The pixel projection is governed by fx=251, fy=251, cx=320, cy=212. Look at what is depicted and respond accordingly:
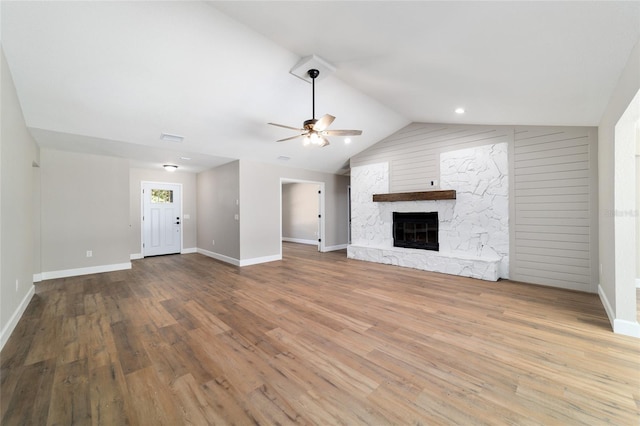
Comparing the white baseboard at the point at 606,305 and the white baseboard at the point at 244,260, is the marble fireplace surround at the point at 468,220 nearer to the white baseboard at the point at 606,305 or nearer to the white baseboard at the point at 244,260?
the white baseboard at the point at 606,305

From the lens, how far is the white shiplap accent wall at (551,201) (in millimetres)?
3912

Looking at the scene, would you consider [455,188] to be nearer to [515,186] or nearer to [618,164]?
[515,186]

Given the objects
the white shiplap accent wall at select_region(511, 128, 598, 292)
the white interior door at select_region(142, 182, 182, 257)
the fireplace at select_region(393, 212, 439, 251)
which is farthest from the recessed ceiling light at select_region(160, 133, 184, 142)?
the white shiplap accent wall at select_region(511, 128, 598, 292)

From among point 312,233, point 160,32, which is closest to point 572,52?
point 160,32

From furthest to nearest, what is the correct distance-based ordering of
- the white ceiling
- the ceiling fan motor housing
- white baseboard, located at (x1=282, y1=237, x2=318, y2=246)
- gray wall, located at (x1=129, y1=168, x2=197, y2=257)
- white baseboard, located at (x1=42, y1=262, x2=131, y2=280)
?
white baseboard, located at (x1=282, y1=237, x2=318, y2=246) → gray wall, located at (x1=129, y1=168, x2=197, y2=257) → white baseboard, located at (x1=42, y1=262, x2=131, y2=280) → the ceiling fan motor housing → the white ceiling

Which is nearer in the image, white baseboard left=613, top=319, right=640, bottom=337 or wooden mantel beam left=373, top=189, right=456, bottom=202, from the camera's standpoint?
white baseboard left=613, top=319, right=640, bottom=337

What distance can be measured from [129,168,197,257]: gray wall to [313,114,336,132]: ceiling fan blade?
5850 millimetres

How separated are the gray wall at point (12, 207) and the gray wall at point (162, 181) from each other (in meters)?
3.19

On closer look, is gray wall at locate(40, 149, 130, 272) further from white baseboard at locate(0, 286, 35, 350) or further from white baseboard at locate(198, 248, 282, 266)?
white baseboard at locate(198, 248, 282, 266)

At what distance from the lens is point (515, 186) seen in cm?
457

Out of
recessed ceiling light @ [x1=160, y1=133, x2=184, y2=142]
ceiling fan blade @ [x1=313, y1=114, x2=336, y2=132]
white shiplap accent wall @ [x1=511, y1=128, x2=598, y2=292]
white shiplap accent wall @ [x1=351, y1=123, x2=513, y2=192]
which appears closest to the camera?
ceiling fan blade @ [x1=313, y1=114, x2=336, y2=132]

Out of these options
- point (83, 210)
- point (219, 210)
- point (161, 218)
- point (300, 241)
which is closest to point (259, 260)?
point (219, 210)

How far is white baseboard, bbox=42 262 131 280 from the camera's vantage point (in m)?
4.91

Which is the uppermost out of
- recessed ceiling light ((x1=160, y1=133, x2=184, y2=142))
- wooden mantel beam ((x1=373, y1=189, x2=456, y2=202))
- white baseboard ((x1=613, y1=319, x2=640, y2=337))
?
recessed ceiling light ((x1=160, y1=133, x2=184, y2=142))
